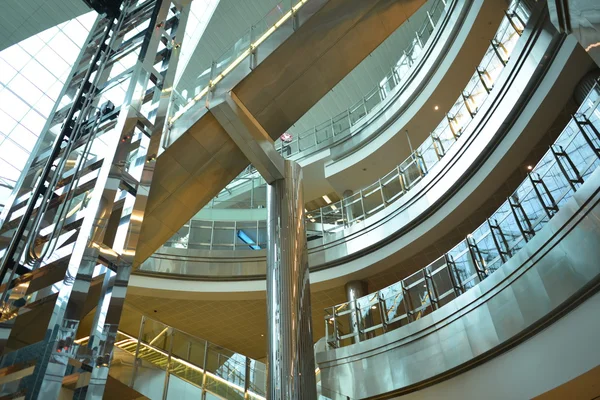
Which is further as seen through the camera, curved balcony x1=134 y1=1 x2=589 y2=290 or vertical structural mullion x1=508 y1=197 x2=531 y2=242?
curved balcony x1=134 y1=1 x2=589 y2=290

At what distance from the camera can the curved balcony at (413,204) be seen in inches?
319

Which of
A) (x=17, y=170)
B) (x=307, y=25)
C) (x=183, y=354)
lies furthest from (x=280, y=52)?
(x=17, y=170)

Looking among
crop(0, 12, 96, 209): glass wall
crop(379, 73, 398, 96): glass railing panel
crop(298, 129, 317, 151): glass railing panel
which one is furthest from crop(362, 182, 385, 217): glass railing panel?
crop(0, 12, 96, 209): glass wall

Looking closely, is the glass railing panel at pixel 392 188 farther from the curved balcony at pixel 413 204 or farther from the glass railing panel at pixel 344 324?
the glass railing panel at pixel 344 324

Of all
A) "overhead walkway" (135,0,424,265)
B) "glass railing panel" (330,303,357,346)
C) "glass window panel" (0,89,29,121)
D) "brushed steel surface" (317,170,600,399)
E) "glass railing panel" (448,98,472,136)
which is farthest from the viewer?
"glass window panel" (0,89,29,121)

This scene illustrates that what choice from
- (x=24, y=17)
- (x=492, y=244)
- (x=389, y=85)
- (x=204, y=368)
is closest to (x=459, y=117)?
(x=492, y=244)

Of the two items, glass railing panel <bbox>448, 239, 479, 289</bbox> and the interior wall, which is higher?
glass railing panel <bbox>448, 239, 479, 289</bbox>

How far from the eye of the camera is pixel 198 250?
13375 mm

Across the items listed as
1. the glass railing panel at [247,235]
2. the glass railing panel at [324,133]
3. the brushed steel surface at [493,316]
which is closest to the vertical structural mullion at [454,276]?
the brushed steel surface at [493,316]

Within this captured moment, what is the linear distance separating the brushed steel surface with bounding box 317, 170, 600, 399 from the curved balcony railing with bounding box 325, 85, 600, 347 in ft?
0.95

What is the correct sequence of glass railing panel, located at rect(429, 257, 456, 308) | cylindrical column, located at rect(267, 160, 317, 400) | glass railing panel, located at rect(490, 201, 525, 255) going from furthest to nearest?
glass railing panel, located at rect(429, 257, 456, 308), glass railing panel, located at rect(490, 201, 525, 255), cylindrical column, located at rect(267, 160, 317, 400)

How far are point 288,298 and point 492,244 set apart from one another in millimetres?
3111

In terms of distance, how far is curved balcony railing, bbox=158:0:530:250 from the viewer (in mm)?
9266

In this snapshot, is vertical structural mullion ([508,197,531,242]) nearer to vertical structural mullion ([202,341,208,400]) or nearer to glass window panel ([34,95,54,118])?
vertical structural mullion ([202,341,208,400])
